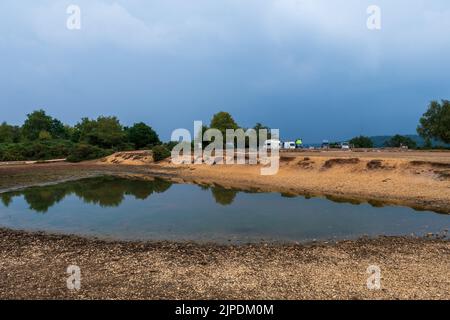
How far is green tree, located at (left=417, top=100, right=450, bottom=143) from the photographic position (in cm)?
6072

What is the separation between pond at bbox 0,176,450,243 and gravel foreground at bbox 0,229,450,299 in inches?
80.9

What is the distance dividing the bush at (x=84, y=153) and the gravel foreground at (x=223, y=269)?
7035 centimetres

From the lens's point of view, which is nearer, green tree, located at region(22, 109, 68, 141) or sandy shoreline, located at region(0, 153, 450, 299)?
sandy shoreline, located at region(0, 153, 450, 299)

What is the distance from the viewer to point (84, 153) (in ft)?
270

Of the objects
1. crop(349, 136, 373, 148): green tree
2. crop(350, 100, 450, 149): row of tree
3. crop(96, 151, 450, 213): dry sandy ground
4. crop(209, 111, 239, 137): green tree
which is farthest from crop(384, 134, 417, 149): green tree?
crop(96, 151, 450, 213): dry sandy ground

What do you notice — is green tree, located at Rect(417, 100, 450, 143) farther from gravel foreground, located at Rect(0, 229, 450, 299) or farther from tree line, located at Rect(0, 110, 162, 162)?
tree line, located at Rect(0, 110, 162, 162)

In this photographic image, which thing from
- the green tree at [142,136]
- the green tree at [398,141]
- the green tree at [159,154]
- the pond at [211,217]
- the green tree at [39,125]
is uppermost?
the green tree at [39,125]

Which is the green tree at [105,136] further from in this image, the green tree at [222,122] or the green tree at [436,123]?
the green tree at [436,123]

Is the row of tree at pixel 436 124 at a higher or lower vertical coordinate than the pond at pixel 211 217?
higher

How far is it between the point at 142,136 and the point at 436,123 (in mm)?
75696

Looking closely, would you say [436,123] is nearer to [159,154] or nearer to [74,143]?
[159,154]

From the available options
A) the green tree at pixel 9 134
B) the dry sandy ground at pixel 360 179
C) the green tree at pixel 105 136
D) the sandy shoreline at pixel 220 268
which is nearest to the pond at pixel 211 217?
the sandy shoreline at pixel 220 268

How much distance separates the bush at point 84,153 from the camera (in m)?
80.7
